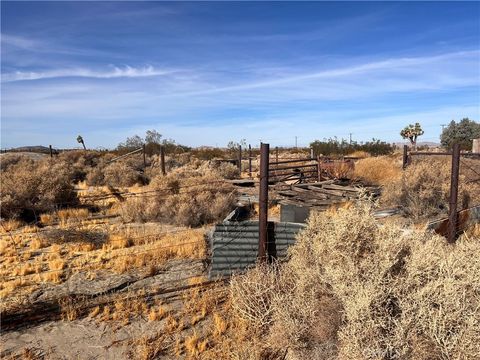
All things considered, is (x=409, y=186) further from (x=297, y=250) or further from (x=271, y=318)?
(x=271, y=318)

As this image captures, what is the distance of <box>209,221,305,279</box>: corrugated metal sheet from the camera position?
6.58m

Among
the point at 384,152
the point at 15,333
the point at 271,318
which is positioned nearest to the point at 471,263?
the point at 271,318

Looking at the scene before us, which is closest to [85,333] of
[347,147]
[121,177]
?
[121,177]

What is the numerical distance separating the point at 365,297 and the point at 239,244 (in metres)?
3.22

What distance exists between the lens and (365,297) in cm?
364

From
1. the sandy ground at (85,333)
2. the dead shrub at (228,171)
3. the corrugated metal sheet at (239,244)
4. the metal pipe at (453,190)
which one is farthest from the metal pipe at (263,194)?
the dead shrub at (228,171)

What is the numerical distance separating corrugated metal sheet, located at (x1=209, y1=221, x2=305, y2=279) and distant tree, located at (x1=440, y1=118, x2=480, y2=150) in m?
40.9

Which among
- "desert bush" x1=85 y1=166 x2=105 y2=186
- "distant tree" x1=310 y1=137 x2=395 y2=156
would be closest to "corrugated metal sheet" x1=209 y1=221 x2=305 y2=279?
"desert bush" x1=85 y1=166 x2=105 y2=186

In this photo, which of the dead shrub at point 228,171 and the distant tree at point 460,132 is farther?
the distant tree at point 460,132

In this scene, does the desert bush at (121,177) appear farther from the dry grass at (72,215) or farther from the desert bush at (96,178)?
the dry grass at (72,215)

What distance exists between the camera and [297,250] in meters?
5.26

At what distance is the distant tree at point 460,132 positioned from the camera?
41781 mm

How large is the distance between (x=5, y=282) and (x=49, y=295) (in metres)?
1.18

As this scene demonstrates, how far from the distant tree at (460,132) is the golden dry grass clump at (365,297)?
42252 mm
